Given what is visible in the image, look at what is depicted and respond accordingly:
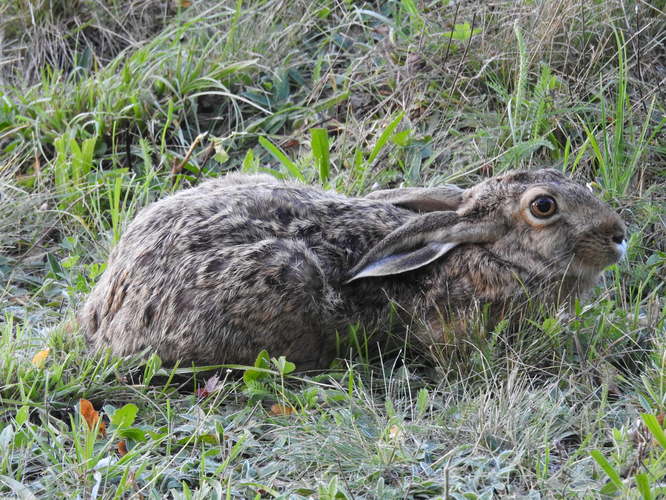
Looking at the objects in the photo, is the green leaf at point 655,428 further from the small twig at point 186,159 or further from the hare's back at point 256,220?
the small twig at point 186,159

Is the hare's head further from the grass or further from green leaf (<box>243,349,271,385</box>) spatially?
green leaf (<box>243,349,271,385</box>)

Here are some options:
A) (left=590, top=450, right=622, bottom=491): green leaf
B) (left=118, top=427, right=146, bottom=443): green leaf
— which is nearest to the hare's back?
(left=118, top=427, right=146, bottom=443): green leaf

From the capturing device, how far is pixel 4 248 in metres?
6.03

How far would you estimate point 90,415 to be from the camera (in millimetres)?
4223

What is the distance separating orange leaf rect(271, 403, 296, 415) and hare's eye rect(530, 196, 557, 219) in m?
1.51

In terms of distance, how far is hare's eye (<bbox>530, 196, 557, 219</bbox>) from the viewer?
4.91 meters

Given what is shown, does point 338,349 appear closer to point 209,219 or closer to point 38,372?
point 209,219

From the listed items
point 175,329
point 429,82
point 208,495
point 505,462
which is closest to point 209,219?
point 175,329

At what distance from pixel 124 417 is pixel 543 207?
2.15 metres

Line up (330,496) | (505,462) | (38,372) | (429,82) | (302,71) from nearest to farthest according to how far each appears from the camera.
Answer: (330,496) → (505,462) → (38,372) → (429,82) → (302,71)

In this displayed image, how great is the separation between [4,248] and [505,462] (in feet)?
11.2

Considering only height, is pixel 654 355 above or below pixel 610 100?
below

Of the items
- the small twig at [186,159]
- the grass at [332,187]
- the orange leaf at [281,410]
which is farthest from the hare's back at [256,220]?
the small twig at [186,159]

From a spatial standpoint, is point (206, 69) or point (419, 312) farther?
point (206, 69)
